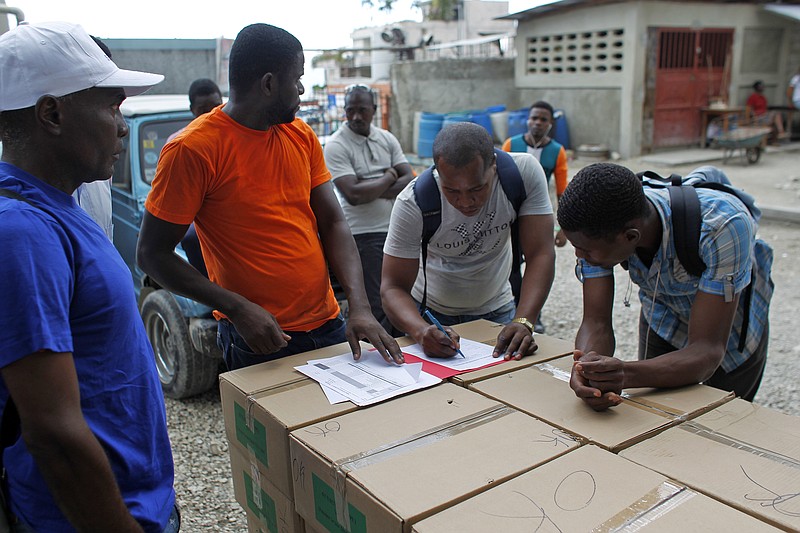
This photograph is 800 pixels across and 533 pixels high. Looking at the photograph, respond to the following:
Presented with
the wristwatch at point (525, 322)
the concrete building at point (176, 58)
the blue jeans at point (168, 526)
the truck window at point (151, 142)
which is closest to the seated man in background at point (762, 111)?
the concrete building at point (176, 58)

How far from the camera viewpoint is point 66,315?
1114 millimetres

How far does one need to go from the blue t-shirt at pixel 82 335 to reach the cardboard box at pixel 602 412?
89cm

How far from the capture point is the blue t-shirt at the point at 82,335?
1.07 m

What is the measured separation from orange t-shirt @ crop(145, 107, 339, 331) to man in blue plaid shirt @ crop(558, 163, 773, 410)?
0.94 meters

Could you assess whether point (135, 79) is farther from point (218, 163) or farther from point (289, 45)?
point (289, 45)

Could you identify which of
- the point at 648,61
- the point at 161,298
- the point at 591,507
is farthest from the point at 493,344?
the point at 648,61

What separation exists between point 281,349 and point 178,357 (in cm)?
192

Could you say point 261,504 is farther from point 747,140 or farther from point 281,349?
point 747,140

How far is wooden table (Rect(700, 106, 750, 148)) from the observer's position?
14.0 meters

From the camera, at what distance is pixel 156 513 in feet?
4.46

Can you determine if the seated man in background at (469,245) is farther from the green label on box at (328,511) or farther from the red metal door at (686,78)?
the red metal door at (686,78)

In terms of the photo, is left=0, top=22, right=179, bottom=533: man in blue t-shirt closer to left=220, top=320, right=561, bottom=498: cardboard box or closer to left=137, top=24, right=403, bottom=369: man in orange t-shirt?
left=220, top=320, right=561, bottom=498: cardboard box

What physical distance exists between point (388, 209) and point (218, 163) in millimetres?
2283

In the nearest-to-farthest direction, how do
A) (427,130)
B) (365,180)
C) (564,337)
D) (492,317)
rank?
(492,317)
(365,180)
(564,337)
(427,130)
